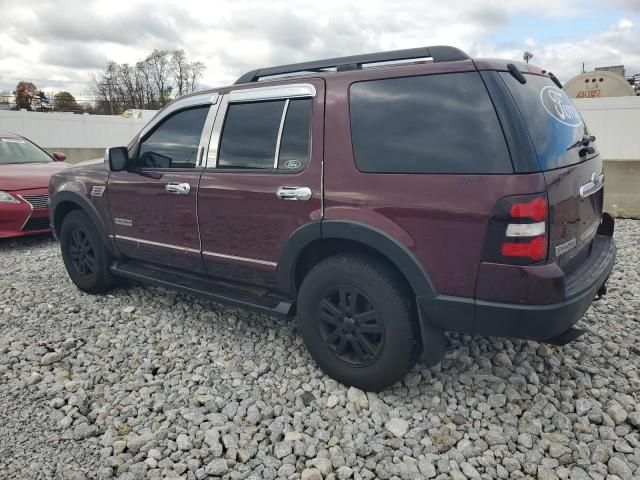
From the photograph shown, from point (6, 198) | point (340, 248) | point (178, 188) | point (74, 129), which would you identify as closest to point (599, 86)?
point (340, 248)

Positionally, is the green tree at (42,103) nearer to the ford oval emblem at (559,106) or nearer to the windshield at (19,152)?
the windshield at (19,152)


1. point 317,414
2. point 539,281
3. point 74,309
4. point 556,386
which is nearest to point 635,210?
point 556,386

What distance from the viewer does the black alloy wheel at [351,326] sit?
8.70ft

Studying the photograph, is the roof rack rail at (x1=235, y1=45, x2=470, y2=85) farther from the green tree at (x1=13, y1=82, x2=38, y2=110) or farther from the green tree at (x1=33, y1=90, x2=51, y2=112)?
the green tree at (x1=33, y1=90, x2=51, y2=112)

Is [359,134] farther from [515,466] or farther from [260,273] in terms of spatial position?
[515,466]

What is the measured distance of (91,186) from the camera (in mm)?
4164

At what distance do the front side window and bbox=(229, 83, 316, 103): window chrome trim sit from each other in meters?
0.03

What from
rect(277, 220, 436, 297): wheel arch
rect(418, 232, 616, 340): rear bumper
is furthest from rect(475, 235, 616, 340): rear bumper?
rect(277, 220, 436, 297): wheel arch

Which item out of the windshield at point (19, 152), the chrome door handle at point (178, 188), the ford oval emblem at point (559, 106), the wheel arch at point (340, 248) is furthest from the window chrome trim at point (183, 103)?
the windshield at point (19, 152)

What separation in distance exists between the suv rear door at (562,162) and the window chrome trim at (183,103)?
1999 mm

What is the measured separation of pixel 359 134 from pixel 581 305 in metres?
1.44

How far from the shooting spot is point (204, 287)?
346 centimetres

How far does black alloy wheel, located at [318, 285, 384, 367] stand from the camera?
2652 mm

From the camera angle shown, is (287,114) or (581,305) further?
(287,114)
